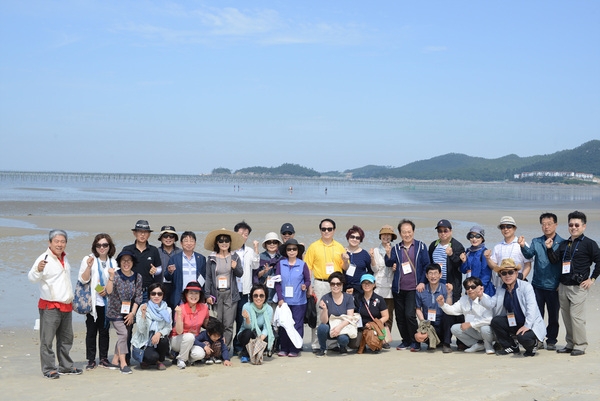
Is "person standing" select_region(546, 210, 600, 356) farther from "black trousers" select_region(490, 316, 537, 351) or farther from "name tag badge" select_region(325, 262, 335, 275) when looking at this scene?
"name tag badge" select_region(325, 262, 335, 275)

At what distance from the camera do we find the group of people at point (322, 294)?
268 inches

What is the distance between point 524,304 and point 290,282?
2.79m

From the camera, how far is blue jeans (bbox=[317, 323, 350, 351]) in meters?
7.34

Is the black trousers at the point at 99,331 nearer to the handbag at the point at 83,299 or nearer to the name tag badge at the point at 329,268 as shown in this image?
the handbag at the point at 83,299

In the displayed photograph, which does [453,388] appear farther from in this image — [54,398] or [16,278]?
[16,278]

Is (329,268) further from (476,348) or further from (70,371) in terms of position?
(70,371)

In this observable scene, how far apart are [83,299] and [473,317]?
15.1 feet

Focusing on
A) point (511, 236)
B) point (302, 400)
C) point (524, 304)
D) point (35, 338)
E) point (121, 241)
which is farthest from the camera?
point (121, 241)

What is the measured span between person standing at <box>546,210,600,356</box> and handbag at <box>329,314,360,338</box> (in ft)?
8.26

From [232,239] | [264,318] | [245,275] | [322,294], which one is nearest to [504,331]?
[322,294]

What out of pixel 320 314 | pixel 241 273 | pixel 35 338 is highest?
pixel 241 273

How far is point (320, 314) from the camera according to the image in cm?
745

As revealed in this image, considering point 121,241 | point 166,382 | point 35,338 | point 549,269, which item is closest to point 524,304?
point 549,269

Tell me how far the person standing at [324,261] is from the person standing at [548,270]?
2.24 meters
